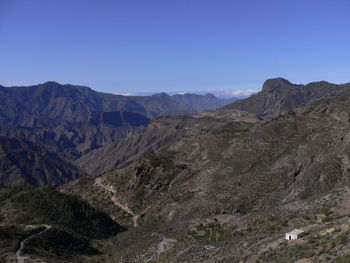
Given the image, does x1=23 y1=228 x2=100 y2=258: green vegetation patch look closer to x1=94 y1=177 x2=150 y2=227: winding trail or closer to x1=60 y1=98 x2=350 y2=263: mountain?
x1=60 y1=98 x2=350 y2=263: mountain

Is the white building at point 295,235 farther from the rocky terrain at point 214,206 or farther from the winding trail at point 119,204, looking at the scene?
the winding trail at point 119,204

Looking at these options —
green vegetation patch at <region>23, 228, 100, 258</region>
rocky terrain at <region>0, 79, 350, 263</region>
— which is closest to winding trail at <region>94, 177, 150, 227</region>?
rocky terrain at <region>0, 79, 350, 263</region>

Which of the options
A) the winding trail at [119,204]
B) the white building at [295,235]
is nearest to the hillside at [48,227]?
the winding trail at [119,204]

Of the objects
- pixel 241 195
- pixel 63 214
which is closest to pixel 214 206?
pixel 241 195

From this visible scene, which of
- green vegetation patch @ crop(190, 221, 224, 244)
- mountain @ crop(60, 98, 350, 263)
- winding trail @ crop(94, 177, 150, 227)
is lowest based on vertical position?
winding trail @ crop(94, 177, 150, 227)

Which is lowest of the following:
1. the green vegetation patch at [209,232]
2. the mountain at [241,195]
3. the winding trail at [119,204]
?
the winding trail at [119,204]

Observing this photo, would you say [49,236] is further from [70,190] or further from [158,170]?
[70,190]

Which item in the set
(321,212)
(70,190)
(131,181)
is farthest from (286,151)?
(70,190)

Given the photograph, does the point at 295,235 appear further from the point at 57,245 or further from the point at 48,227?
the point at 48,227
